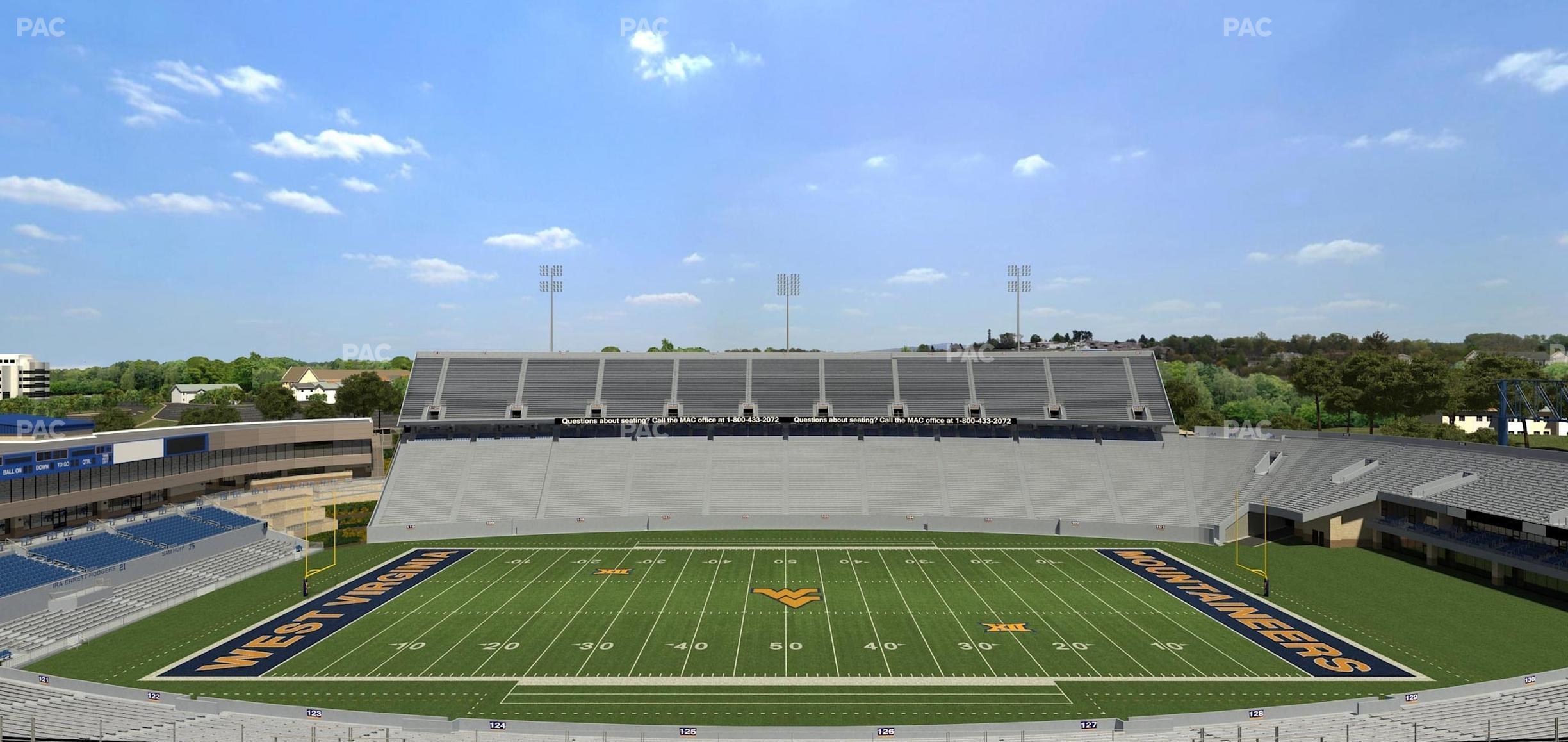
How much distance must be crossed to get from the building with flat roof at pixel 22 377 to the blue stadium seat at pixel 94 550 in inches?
5272

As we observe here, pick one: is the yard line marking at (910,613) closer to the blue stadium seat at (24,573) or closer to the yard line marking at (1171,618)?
the yard line marking at (1171,618)

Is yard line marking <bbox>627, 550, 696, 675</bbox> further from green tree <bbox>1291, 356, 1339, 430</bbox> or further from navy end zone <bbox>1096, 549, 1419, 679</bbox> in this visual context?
green tree <bbox>1291, 356, 1339, 430</bbox>

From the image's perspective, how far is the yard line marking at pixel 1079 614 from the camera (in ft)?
74.1

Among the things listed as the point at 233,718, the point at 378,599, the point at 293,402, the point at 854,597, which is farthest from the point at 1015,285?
the point at 293,402

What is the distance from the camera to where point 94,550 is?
3062cm

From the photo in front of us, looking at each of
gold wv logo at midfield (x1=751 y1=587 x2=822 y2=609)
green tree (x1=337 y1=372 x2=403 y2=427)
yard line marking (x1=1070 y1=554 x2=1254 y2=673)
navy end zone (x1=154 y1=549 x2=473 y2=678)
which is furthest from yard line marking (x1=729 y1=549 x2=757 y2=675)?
green tree (x1=337 y1=372 x2=403 y2=427)

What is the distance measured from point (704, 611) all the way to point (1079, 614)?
1340 centimetres

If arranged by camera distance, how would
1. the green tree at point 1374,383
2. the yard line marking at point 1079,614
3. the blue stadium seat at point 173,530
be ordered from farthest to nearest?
the green tree at point 1374,383, the blue stadium seat at point 173,530, the yard line marking at point 1079,614

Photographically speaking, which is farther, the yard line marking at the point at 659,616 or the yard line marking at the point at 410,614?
the yard line marking at the point at 410,614

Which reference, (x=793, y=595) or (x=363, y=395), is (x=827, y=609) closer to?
(x=793, y=595)

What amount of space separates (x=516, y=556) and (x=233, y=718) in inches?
733

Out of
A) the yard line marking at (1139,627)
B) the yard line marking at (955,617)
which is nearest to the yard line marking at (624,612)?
the yard line marking at (955,617)

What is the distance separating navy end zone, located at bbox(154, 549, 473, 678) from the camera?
22.0 meters

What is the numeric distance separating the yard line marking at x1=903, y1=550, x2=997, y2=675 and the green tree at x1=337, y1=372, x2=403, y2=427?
56116 mm
